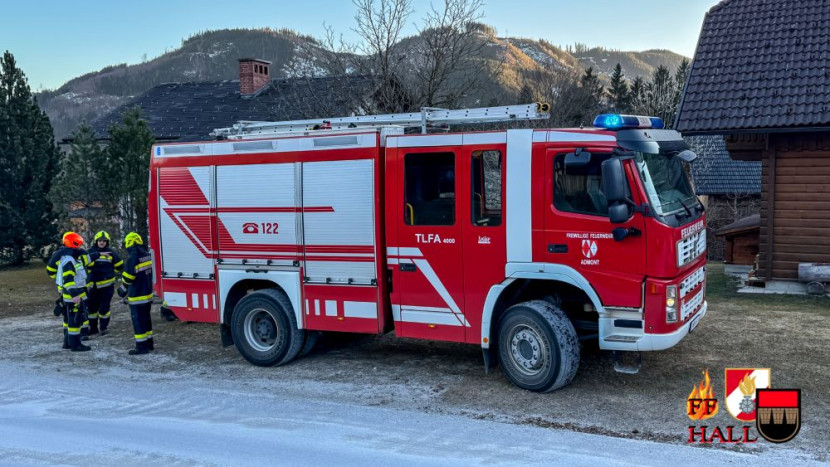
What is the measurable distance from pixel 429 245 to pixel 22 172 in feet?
60.6

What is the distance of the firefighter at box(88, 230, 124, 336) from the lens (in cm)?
A: 1099

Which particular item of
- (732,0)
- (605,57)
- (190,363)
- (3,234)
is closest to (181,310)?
(190,363)

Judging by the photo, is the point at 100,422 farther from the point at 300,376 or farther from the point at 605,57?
the point at 605,57

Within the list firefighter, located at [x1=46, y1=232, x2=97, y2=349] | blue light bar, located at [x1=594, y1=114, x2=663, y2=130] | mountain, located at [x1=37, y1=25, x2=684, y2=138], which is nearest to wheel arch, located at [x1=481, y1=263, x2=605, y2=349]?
blue light bar, located at [x1=594, y1=114, x2=663, y2=130]

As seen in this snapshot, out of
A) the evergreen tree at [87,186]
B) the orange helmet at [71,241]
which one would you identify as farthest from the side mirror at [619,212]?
the evergreen tree at [87,186]

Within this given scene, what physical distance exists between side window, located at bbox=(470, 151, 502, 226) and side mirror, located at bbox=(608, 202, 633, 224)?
→ 49.5 inches

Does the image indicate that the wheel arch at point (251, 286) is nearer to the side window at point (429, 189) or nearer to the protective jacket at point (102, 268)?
the side window at point (429, 189)

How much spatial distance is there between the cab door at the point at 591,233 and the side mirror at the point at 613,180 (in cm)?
21

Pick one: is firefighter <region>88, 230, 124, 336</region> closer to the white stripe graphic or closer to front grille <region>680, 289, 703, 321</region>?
the white stripe graphic

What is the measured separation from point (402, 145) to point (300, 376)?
9.74ft

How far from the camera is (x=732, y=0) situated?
1530 cm

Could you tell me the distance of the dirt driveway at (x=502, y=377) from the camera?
6531 mm

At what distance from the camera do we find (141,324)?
974 cm

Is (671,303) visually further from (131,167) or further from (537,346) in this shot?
(131,167)
